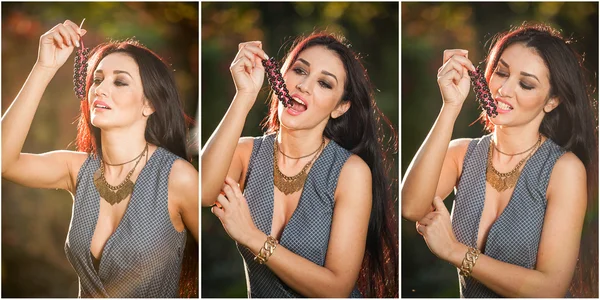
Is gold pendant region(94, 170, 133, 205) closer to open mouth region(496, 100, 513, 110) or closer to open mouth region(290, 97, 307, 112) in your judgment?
open mouth region(290, 97, 307, 112)

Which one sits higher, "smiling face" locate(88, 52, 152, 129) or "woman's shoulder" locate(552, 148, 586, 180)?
"smiling face" locate(88, 52, 152, 129)

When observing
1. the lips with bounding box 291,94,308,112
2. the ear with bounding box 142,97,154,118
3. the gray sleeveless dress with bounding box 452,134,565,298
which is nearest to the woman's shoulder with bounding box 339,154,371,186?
the lips with bounding box 291,94,308,112

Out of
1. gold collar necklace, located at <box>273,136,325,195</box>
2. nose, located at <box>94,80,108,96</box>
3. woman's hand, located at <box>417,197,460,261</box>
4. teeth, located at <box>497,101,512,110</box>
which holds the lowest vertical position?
woman's hand, located at <box>417,197,460,261</box>

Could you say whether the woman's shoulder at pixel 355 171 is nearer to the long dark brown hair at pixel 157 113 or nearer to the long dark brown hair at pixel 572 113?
the long dark brown hair at pixel 572 113

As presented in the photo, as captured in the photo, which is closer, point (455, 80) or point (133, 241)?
point (133, 241)

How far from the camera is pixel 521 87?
12.1ft

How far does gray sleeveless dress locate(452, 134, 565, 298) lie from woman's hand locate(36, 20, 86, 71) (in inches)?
70.4

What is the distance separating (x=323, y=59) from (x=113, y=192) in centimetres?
107

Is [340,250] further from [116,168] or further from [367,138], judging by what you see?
[116,168]

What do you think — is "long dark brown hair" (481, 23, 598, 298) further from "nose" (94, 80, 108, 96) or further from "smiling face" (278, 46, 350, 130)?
"nose" (94, 80, 108, 96)

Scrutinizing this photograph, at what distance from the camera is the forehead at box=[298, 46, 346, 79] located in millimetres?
3746

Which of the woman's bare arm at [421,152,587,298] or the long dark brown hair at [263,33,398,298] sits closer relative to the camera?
the woman's bare arm at [421,152,587,298]

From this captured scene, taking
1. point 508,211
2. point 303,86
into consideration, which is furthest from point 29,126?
point 508,211

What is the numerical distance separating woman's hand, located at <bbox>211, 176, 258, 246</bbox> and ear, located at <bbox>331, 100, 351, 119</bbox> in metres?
0.52
